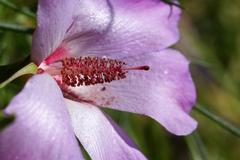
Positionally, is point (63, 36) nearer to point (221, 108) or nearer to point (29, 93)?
point (29, 93)

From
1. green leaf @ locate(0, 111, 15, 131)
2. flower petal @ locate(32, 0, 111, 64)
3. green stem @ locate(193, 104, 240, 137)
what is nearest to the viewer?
green leaf @ locate(0, 111, 15, 131)

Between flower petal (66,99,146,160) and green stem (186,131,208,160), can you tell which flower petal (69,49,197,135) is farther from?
green stem (186,131,208,160)

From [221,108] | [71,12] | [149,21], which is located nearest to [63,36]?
[71,12]

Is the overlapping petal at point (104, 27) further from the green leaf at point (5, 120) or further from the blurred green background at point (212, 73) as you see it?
the blurred green background at point (212, 73)

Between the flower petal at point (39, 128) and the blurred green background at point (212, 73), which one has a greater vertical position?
the flower petal at point (39, 128)

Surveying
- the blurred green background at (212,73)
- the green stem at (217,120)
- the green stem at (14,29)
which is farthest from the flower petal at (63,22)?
the blurred green background at (212,73)

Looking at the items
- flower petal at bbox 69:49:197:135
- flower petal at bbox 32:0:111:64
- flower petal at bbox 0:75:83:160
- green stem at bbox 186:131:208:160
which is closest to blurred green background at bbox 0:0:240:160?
green stem at bbox 186:131:208:160
